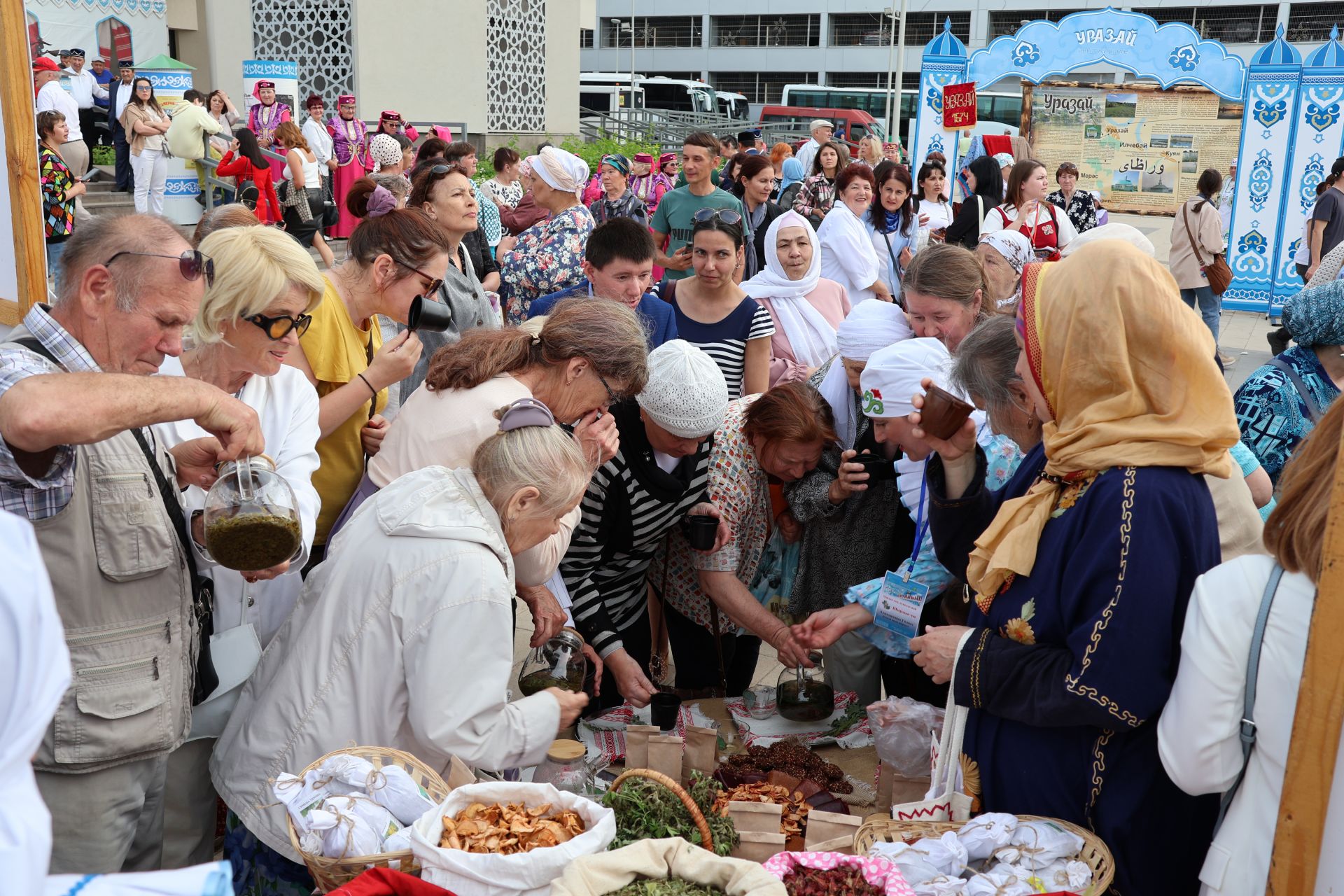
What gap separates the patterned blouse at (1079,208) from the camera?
34.5ft

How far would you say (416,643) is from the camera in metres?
2.02

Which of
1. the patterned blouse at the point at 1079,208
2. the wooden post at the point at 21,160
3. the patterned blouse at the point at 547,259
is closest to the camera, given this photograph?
the wooden post at the point at 21,160

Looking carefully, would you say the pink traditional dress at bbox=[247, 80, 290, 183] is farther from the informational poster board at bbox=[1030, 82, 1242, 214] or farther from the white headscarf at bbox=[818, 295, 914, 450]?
the informational poster board at bbox=[1030, 82, 1242, 214]

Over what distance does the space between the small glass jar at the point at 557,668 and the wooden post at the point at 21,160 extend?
1476 millimetres

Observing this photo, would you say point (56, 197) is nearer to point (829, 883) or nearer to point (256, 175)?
point (256, 175)

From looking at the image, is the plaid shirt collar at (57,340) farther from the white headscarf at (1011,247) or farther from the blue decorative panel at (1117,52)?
the blue decorative panel at (1117,52)

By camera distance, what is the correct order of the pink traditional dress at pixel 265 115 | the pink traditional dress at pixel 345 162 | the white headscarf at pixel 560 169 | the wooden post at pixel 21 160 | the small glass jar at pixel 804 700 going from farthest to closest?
the pink traditional dress at pixel 345 162 → the pink traditional dress at pixel 265 115 → the white headscarf at pixel 560 169 → the small glass jar at pixel 804 700 → the wooden post at pixel 21 160

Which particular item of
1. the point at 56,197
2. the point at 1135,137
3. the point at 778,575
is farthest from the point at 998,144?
the point at 778,575

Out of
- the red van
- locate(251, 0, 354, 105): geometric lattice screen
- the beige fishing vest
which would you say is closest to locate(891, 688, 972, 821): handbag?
the beige fishing vest

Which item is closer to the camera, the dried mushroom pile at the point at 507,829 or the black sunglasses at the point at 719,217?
the dried mushroom pile at the point at 507,829

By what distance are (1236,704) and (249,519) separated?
1709 millimetres

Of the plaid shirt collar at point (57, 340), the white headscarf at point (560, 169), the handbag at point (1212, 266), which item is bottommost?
the handbag at point (1212, 266)

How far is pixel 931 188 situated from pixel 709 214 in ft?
18.2

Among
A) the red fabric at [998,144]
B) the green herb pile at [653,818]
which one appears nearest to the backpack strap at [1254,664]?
the green herb pile at [653,818]
